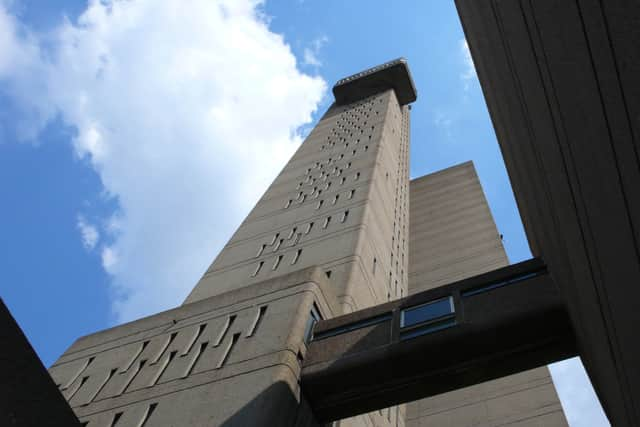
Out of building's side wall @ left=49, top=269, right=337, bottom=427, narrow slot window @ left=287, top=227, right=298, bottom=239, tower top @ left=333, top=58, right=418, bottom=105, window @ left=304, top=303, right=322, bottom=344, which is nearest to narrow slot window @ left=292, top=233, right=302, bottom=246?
narrow slot window @ left=287, top=227, right=298, bottom=239

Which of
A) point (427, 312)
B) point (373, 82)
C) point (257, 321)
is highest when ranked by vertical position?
point (373, 82)

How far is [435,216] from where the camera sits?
45719mm

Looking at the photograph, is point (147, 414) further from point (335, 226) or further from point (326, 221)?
point (326, 221)

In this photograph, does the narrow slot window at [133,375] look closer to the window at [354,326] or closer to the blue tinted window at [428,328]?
the window at [354,326]

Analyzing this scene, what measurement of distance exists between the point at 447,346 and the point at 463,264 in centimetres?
2537

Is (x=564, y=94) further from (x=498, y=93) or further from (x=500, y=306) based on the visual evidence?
(x=500, y=306)

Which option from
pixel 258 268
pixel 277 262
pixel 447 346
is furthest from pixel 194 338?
pixel 258 268

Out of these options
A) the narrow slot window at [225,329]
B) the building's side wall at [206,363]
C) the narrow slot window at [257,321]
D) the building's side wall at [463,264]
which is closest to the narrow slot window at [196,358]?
the building's side wall at [206,363]

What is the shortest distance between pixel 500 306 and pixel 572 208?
562cm

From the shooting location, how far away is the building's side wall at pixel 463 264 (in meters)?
22.8

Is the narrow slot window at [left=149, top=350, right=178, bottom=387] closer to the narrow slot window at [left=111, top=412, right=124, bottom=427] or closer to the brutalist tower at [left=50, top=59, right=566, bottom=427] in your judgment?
the brutalist tower at [left=50, top=59, right=566, bottom=427]

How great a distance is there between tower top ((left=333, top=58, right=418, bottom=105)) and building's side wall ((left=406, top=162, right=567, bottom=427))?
39.6 feet

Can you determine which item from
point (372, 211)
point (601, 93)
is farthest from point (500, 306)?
point (372, 211)

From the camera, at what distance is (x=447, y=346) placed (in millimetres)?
12531
